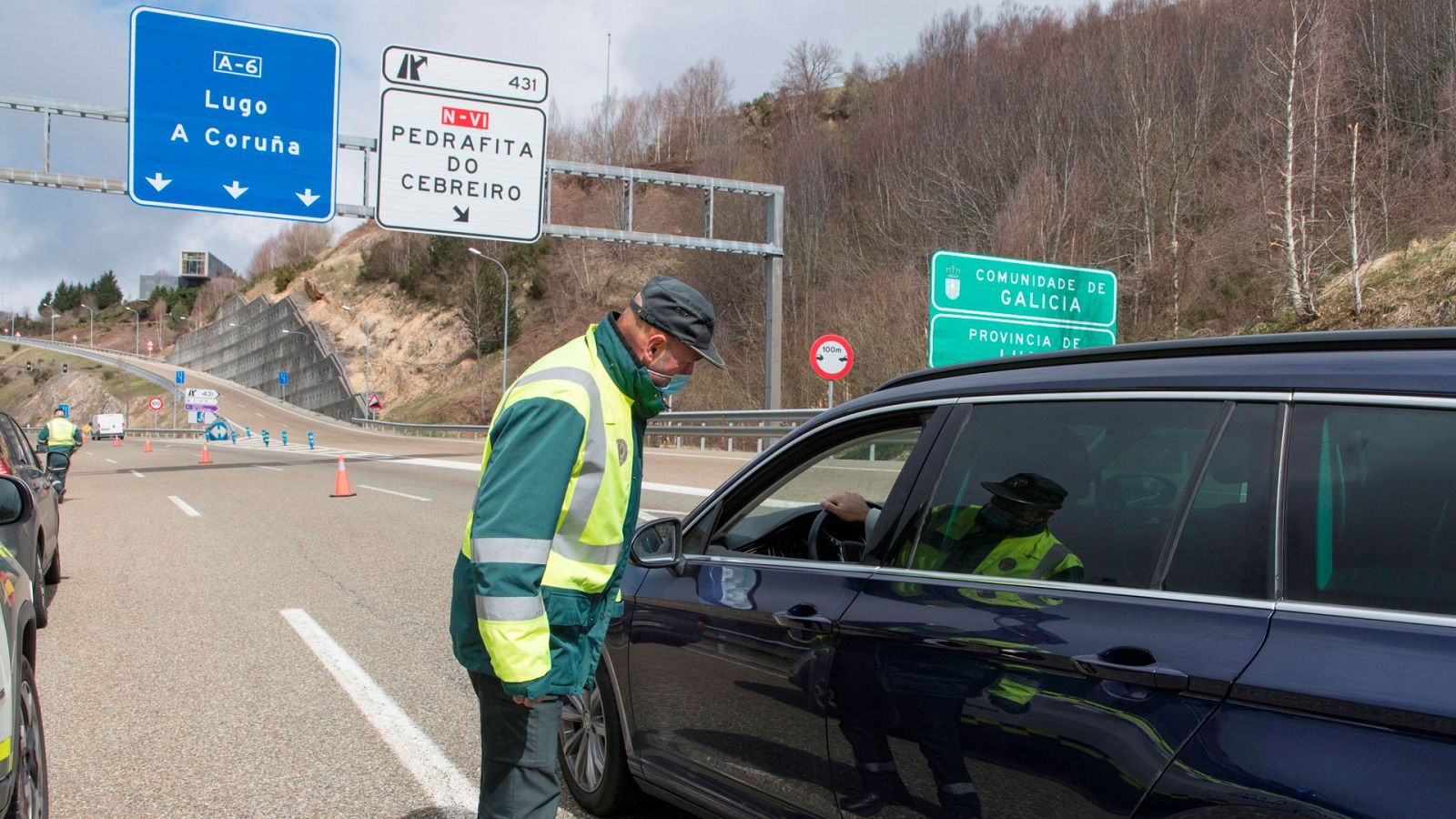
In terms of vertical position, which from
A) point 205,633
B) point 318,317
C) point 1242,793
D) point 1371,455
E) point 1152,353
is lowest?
point 205,633

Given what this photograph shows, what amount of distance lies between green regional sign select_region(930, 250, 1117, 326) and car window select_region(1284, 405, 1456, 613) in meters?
11.0

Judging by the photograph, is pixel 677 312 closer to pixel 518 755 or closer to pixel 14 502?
pixel 518 755

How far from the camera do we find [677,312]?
2.49 m

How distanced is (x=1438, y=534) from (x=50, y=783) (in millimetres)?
4945

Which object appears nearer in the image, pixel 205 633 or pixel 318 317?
pixel 205 633

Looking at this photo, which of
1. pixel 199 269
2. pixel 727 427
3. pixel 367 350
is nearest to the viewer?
pixel 727 427

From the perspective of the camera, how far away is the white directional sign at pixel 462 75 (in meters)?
18.6

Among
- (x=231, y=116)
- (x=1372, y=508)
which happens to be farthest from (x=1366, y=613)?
(x=231, y=116)

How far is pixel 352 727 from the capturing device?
503 cm

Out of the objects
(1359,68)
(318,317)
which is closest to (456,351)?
(318,317)

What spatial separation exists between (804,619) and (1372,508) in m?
1.34

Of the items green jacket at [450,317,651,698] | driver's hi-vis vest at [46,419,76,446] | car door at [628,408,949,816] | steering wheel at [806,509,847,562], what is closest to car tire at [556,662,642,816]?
car door at [628,408,949,816]

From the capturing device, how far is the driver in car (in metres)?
2.30

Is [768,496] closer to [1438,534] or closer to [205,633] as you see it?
[1438,534]
